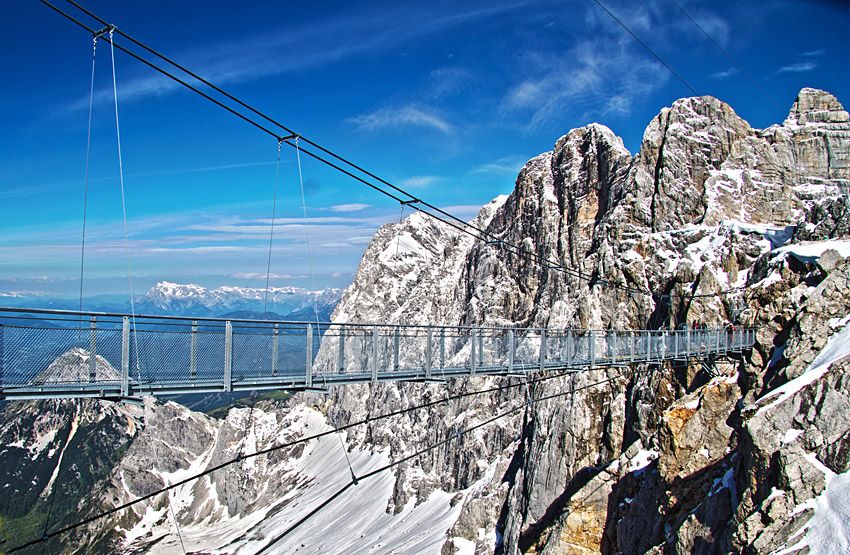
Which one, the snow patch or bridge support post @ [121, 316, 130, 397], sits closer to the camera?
bridge support post @ [121, 316, 130, 397]

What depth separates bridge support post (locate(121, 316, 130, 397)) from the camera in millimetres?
10359

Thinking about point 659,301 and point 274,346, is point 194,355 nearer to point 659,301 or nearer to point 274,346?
point 274,346

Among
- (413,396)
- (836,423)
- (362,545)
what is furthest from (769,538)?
(413,396)

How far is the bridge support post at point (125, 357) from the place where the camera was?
1036cm

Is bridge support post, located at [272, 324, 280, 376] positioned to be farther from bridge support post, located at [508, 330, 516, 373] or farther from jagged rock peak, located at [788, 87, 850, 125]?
jagged rock peak, located at [788, 87, 850, 125]

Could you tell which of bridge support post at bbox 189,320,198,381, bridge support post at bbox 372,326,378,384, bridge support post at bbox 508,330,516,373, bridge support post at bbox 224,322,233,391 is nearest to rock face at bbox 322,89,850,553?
bridge support post at bbox 508,330,516,373

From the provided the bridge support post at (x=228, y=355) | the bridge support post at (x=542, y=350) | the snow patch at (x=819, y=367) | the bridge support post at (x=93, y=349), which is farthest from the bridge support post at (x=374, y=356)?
the snow patch at (x=819, y=367)

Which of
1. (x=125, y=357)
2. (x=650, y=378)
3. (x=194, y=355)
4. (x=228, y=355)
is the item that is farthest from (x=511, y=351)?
(x=650, y=378)

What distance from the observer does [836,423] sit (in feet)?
46.1

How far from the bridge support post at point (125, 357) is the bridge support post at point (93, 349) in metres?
0.41

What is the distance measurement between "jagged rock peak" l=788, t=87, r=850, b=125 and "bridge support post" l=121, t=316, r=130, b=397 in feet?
185

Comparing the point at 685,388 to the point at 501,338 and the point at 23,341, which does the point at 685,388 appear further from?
the point at 23,341

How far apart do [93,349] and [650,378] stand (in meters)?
35.0

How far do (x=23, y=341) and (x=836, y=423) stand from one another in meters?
16.0
